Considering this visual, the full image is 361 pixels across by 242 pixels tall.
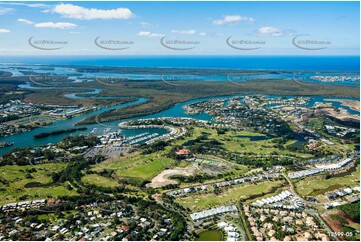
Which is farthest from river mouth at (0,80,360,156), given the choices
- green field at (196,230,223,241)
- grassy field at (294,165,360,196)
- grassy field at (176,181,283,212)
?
green field at (196,230,223,241)

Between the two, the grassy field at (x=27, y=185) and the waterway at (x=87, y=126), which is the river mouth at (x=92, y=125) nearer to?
the waterway at (x=87, y=126)

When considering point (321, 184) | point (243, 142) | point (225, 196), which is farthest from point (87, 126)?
point (321, 184)

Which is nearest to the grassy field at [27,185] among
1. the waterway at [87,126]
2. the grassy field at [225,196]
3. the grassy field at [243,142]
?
the waterway at [87,126]

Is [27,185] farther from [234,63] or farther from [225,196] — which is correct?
[234,63]

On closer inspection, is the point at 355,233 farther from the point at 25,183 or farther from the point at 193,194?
the point at 25,183

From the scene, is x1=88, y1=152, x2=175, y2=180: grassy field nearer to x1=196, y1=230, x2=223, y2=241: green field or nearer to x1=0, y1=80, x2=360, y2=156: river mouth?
x1=196, y1=230, x2=223, y2=241: green field

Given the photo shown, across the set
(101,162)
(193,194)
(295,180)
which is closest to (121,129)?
(101,162)
